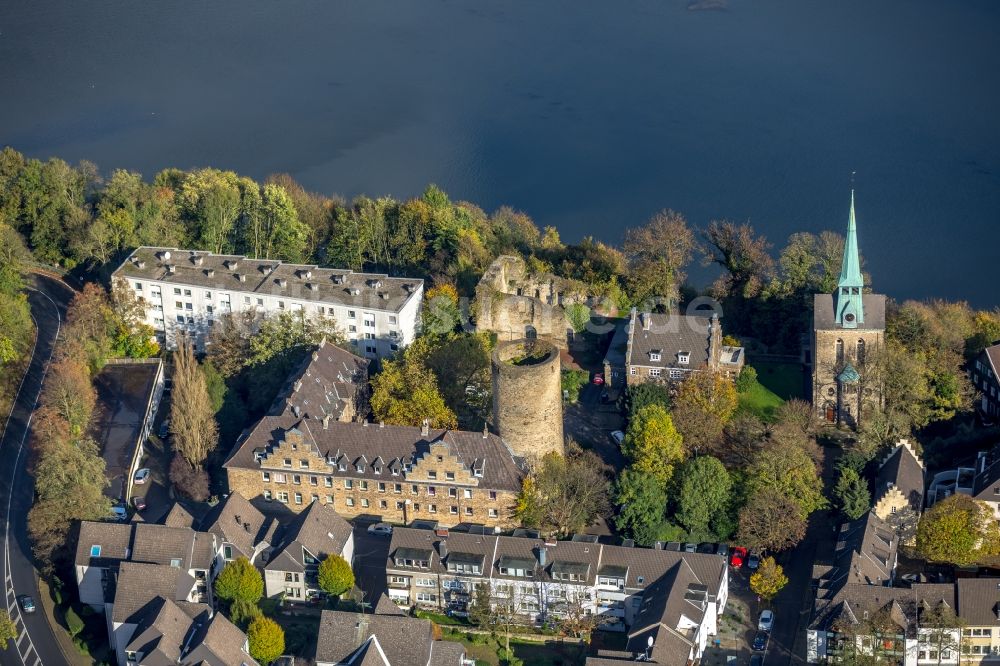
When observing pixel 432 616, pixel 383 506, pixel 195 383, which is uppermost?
pixel 195 383

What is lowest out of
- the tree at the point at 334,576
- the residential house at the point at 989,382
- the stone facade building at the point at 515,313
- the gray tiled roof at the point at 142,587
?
the gray tiled roof at the point at 142,587

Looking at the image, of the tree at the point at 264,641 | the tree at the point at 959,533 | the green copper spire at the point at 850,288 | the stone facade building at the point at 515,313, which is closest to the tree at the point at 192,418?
the tree at the point at 264,641

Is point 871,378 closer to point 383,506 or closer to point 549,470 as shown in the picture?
A: point 549,470

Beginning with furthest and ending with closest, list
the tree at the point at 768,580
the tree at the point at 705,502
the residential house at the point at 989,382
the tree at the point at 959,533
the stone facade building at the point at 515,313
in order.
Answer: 1. the stone facade building at the point at 515,313
2. the residential house at the point at 989,382
3. the tree at the point at 705,502
4. the tree at the point at 959,533
5. the tree at the point at 768,580

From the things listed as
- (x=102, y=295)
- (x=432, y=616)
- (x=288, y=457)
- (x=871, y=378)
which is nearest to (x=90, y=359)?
(x=102, y=295)

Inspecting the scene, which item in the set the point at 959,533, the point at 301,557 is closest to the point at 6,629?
the point at 301,557

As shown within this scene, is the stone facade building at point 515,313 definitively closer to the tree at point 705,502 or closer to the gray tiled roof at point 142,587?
the tree at point 705,502

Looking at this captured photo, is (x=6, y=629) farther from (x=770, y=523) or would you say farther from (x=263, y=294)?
(x=770, y=523)
